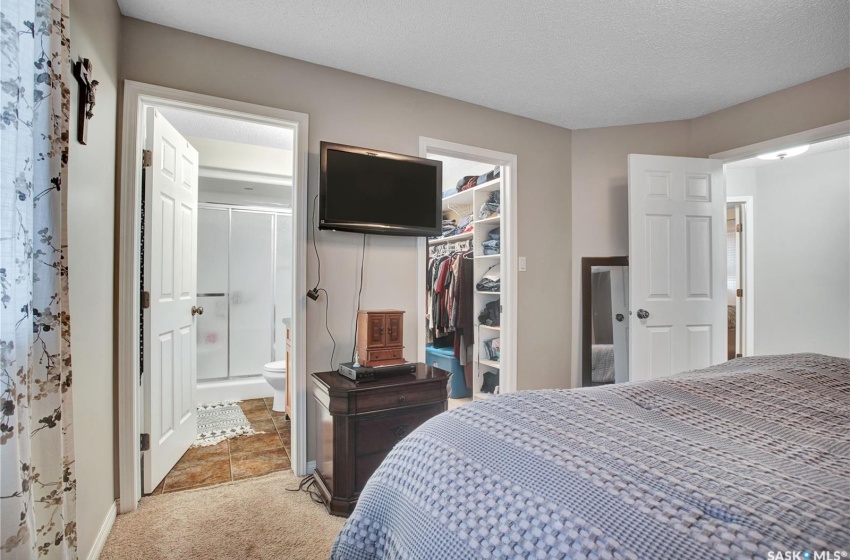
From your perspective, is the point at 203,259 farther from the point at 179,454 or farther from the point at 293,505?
the point at 293,505

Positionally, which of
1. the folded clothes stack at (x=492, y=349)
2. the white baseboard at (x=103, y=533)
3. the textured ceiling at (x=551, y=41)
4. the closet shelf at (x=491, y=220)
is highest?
the textured ceiling at (x=551, y=41)

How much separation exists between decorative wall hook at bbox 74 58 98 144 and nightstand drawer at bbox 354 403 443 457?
158 cm

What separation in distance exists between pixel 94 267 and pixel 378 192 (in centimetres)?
142

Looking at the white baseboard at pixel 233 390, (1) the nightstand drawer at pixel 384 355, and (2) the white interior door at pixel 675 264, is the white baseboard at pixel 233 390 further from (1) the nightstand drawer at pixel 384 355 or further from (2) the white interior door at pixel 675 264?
(2) the white interior door at pixel 675 264

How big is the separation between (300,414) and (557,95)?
2731 mm

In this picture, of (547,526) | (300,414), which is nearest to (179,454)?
(300,414)

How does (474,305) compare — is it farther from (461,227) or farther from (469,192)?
(469,192)

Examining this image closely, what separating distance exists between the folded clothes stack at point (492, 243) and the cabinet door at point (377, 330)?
188 centimetres

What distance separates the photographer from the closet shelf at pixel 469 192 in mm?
3739

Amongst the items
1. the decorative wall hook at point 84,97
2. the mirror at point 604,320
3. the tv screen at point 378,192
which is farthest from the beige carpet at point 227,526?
the mirror at point 604,320

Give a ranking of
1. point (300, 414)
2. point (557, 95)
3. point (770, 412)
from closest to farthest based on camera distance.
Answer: point (770, 412) → point (300, 414) → point (557, 95)

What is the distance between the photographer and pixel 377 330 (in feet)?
7.30

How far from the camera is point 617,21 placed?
210 centimetres

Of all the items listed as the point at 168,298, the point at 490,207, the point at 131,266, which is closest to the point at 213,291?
the point at 168,298
